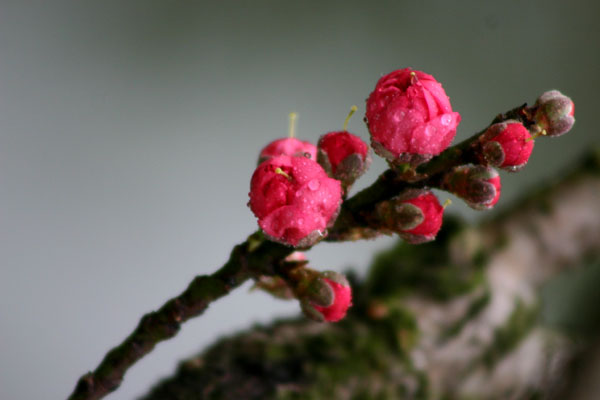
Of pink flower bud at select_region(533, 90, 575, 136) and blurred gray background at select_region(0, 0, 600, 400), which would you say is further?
blurred gray background at select_region(0, 0, 600, 400)

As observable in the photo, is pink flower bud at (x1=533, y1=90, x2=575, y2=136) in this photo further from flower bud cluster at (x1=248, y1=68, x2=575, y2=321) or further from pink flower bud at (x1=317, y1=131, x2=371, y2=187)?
pink flower bud at (x1=317, y1=131, x2=371, y2=187)

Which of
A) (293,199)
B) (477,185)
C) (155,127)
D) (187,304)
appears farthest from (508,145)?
(155,127)

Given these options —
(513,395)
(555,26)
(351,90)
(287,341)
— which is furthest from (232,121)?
→ (555,26)

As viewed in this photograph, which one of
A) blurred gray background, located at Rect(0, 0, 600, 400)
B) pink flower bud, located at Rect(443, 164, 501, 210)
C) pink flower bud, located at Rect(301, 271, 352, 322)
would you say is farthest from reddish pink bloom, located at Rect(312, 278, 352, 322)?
blurred gray background, located at Rect(0, 0, 600, 400)

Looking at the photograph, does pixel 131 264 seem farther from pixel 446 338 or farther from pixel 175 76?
pixel 446 338

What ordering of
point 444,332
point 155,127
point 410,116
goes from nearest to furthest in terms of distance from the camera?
point 410,116 < point 444,332 < point 155,127

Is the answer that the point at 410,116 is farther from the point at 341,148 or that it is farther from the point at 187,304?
the point at 187,304

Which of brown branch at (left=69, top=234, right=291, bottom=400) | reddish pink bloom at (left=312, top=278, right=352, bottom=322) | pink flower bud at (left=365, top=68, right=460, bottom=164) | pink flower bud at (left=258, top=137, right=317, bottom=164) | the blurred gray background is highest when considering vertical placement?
the blurred gray background
